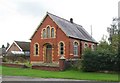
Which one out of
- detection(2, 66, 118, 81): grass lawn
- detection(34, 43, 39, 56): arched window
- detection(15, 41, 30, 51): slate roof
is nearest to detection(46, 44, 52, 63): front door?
detection(34, 43, 39, 56): arched window

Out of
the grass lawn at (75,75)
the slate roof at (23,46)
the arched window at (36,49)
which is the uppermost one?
the slate roof at (23,46)

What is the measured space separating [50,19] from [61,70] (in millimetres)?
13584

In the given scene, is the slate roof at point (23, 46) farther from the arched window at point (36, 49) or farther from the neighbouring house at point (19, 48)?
the arched window at point (36, 49)

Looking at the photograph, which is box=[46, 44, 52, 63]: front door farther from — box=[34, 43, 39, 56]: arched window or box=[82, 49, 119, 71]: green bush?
box=[82, 49, 119, 71]: green bush

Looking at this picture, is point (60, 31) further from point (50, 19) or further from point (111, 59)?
point (111, 59)

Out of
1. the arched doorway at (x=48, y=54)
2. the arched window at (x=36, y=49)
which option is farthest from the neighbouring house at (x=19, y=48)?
the arched doorway at (x=48, y=54)

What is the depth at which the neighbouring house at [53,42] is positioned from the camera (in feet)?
140

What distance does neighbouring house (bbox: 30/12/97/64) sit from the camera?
4281 centimetres

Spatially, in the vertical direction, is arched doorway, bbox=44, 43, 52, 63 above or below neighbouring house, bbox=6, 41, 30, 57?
below

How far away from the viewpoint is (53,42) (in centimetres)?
4412

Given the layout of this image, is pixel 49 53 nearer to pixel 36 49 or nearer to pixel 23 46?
pixel 36 49

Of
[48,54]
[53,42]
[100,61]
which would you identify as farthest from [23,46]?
[100,61]

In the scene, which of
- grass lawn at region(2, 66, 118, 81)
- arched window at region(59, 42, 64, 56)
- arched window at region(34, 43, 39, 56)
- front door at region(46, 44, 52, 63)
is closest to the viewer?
grass lawn at region(2, 66, 118, 81)

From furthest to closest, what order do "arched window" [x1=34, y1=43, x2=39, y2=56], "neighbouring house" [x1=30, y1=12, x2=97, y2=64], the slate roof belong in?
the slate roof < "arched window" [x1=34, y1=43, x2=39, y2=56] < "neighbouring house" [x1=30, y1=12, x2=97, y2=64]
